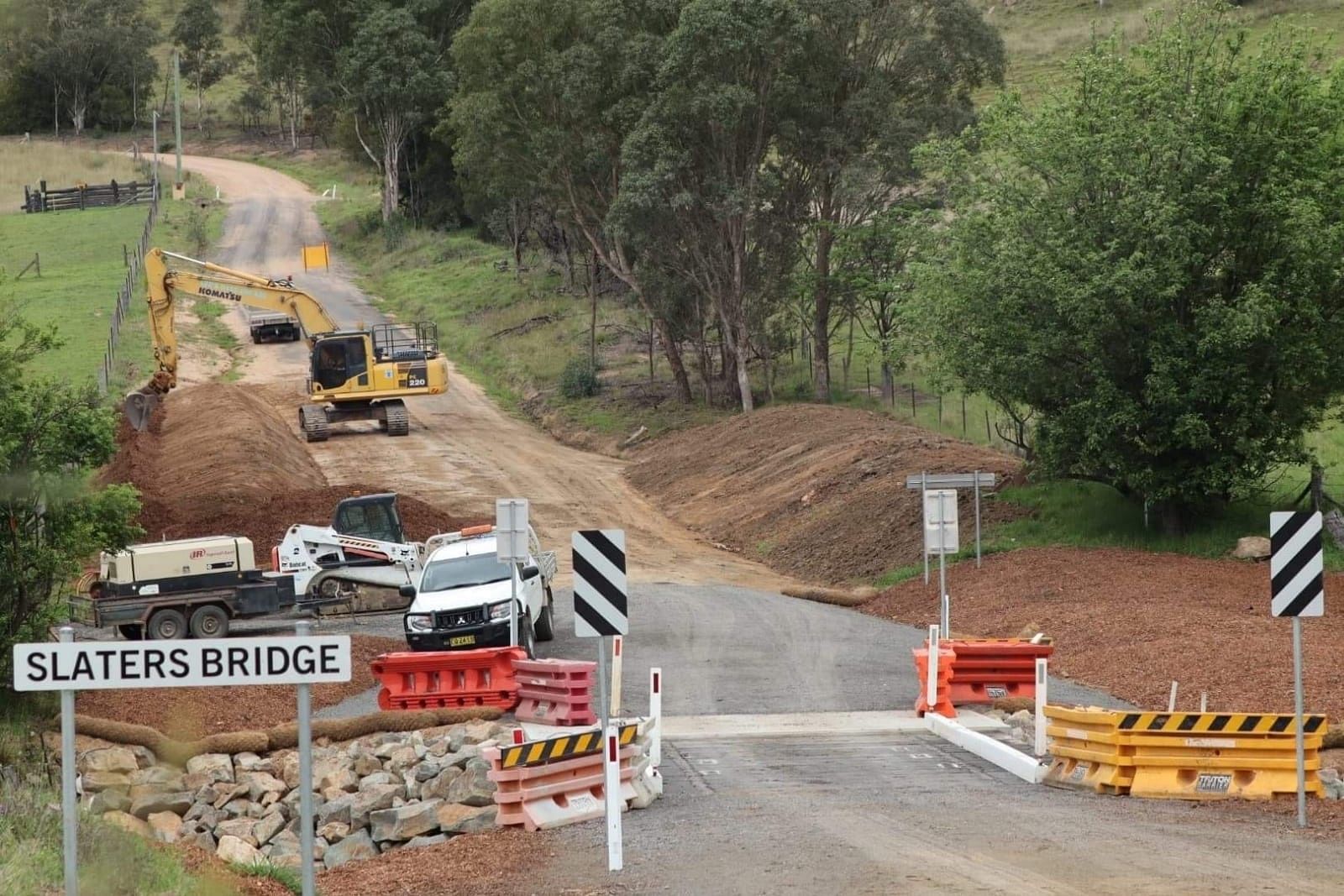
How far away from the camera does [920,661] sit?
21578 millimetres

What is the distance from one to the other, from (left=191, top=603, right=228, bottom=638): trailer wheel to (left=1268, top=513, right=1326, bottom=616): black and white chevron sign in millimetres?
18264

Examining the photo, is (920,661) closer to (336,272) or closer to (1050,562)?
(1050,562)

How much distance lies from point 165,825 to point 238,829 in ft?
2.62

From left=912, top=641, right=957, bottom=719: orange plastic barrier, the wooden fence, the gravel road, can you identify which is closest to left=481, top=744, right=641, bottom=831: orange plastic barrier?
the gravel road

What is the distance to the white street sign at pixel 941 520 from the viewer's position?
2472cm

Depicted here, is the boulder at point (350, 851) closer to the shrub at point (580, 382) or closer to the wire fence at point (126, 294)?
the wire fence at point (126, 294)

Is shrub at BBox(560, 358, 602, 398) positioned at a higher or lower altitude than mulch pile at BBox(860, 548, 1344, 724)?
higher

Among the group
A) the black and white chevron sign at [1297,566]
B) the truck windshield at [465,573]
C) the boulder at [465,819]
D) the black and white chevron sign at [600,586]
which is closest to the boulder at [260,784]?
the boulder at [465,819]

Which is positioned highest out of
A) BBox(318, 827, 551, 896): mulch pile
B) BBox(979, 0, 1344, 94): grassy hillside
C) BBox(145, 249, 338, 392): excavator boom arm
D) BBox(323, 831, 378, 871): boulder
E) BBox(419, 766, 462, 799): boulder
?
BBox(979, 0, 1344, 94): grassy hillside

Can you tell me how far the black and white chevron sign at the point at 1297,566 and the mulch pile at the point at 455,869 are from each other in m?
6.95

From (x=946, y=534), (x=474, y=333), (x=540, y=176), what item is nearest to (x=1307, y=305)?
(x=946, y=534)

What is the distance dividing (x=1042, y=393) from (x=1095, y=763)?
54.4ft

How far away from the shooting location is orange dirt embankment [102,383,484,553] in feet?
122

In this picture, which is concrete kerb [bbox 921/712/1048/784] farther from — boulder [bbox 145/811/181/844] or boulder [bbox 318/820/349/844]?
boulder [bbox 145/811/181/844]
